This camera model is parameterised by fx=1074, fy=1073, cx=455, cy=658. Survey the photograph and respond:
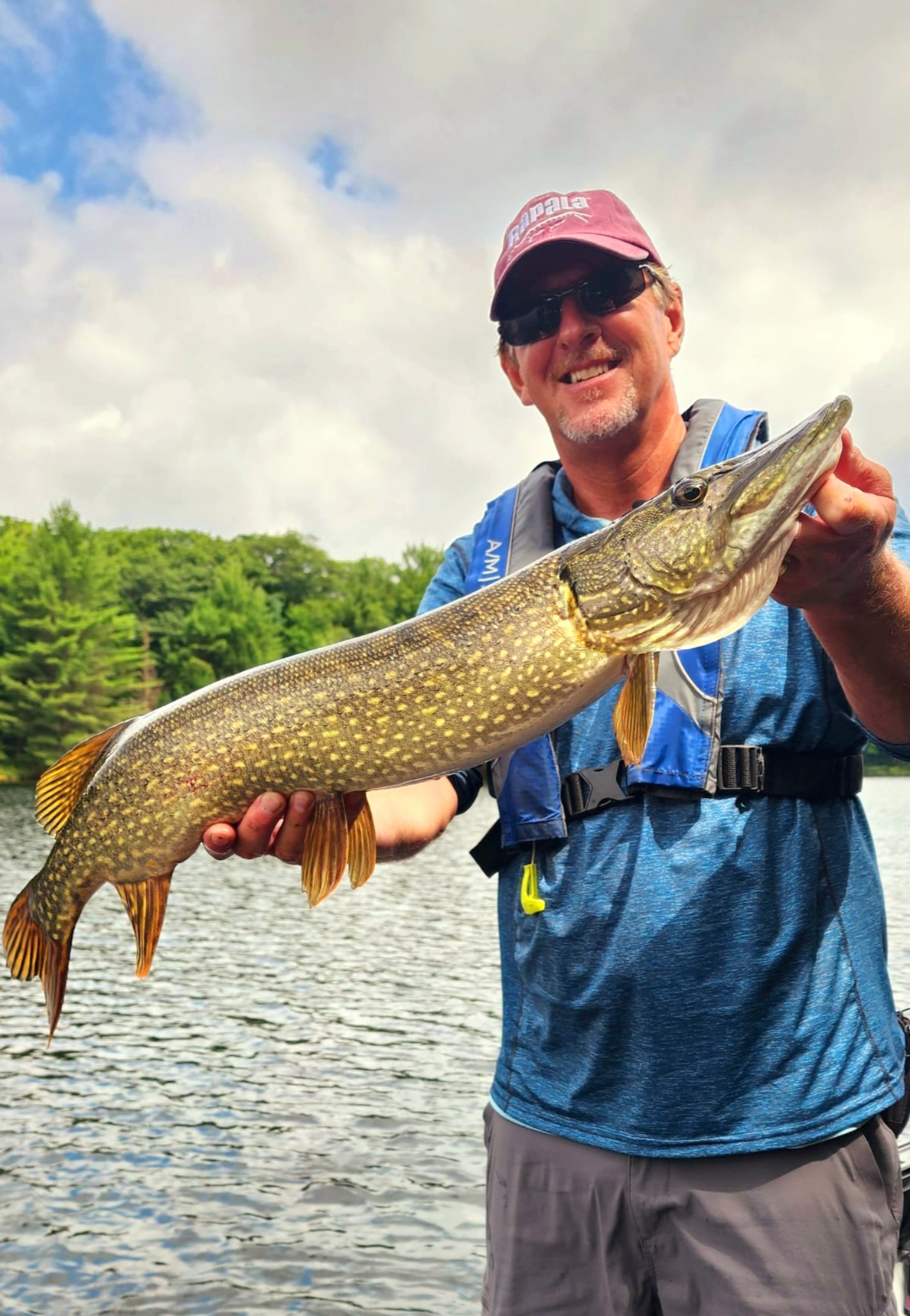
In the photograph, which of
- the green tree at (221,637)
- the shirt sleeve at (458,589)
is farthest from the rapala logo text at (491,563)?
the green tree at (221,637)

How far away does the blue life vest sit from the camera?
228cm

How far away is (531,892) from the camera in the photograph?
2414 millimetres

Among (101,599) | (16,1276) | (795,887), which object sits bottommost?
(16,1276)

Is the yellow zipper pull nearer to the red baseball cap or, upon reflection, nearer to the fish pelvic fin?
the fish pelvic fin

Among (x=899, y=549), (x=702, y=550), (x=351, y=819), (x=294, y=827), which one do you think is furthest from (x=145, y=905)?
(x=899, y=549)

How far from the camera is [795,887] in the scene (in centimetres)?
221

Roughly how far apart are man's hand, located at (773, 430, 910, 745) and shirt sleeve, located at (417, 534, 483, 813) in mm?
1217

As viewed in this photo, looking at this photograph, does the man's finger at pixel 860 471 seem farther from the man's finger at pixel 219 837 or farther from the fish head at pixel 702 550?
the man's finger at pixel 219 837

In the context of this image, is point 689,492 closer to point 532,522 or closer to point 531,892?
point 532,522

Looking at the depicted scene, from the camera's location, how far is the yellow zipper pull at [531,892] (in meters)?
2.39

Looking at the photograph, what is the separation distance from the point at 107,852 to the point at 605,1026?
1.27 meters

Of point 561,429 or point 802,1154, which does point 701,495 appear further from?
point 802,1154

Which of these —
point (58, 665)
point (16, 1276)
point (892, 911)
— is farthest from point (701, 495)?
point (58, 665)

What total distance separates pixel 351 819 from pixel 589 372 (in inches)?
52.4
